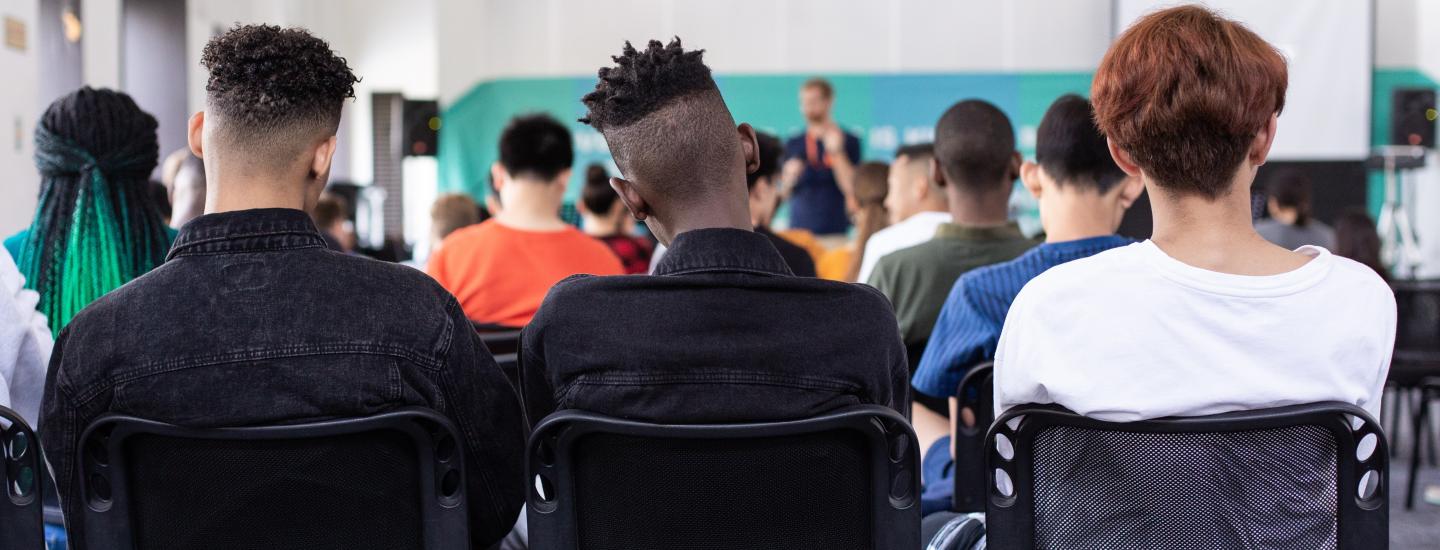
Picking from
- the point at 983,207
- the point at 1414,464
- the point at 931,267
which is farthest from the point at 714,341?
the point at 1414,464

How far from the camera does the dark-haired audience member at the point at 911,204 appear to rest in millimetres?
3051

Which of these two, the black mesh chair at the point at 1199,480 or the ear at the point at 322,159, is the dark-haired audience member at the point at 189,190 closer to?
the ear at the point at 322,159

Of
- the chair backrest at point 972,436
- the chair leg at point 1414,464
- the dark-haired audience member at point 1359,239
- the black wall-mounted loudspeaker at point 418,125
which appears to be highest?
the black wall-mounted loudspeaker at point 418,125

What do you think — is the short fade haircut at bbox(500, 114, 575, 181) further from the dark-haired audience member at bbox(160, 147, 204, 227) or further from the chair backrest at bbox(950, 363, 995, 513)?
the chair backrest at bbox(950, 363, 995, 513)

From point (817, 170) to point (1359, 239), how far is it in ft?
10.6

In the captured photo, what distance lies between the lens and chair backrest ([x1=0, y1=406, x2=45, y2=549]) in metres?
1.28

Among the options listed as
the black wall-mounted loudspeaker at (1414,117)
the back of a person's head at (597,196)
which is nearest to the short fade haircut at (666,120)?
the back of a person's head at (597,196)

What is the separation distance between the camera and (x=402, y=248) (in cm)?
852

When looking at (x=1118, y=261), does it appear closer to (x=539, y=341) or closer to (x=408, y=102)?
(x=539, y=341)

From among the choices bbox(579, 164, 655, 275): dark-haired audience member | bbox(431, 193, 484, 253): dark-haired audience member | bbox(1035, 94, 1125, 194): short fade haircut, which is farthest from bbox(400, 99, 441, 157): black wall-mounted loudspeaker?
bbox(1035, 94, 1125, 194): short fade haircut

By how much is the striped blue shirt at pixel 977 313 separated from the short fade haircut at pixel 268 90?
107 centimetres

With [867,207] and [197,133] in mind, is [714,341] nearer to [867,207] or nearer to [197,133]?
[197,133]

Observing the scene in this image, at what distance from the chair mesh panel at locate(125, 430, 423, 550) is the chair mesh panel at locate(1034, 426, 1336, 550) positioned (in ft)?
2.31

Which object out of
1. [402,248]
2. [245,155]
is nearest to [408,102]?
[402,248]
